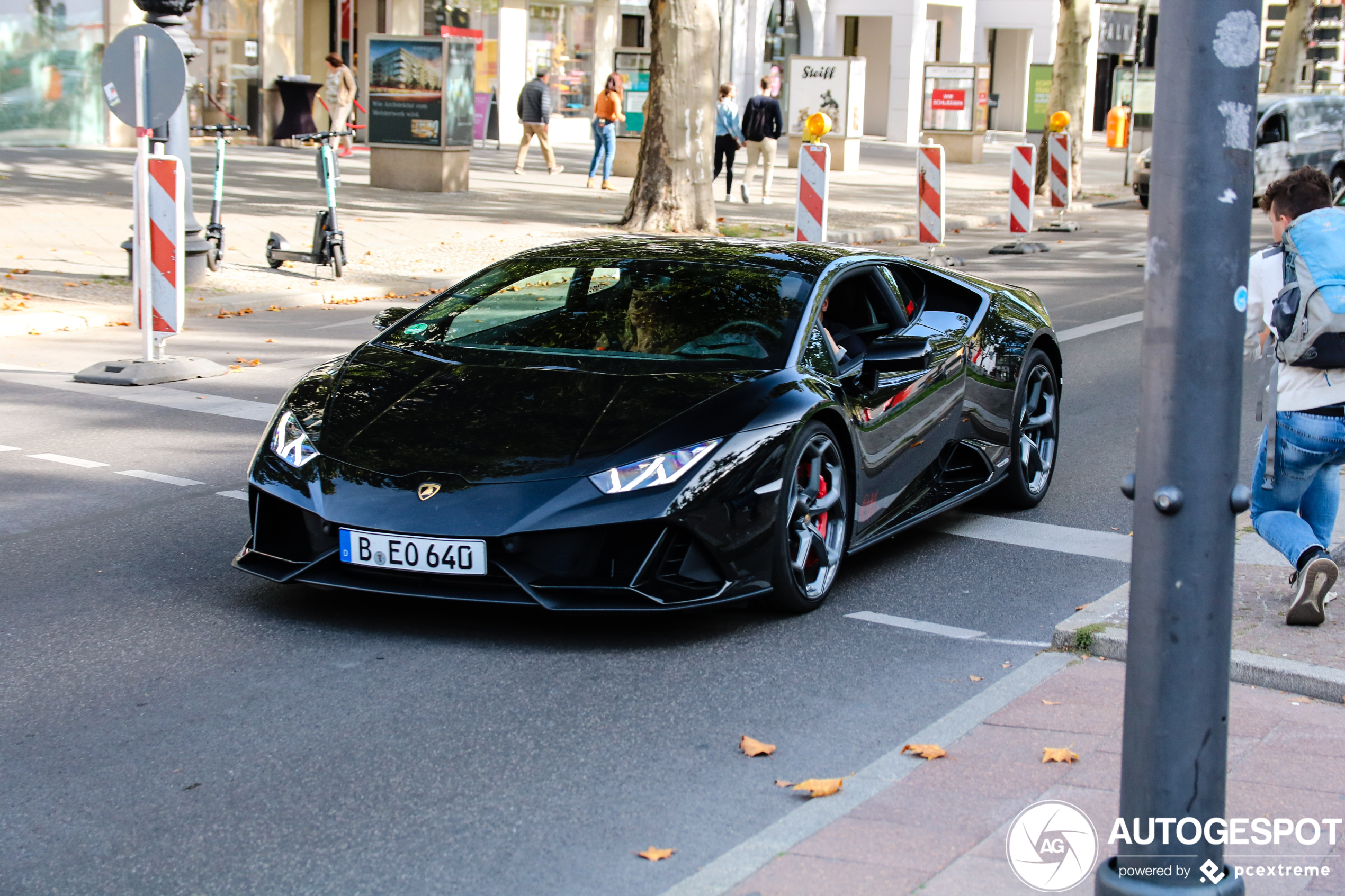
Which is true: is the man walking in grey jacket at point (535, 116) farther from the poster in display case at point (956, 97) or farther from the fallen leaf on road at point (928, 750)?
the fallen leaf on road at point (928, 750)

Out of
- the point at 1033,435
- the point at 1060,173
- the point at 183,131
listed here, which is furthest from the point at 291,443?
the point at 1060,173

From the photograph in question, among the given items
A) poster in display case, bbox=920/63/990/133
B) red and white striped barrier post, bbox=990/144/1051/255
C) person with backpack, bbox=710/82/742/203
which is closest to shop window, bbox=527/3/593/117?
poster in display case, bbox=920/63/990/133

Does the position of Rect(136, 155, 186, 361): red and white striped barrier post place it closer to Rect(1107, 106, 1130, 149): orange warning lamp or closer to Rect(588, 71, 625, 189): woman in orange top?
Rect(588, 71, 625, 189): woman in orange top

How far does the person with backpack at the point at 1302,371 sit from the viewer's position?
16.8 ft

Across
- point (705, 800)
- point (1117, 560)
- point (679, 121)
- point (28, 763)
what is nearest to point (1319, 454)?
point (1117, 560)

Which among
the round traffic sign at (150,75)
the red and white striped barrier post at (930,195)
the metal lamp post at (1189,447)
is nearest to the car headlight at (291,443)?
the metal lamp post at (1189,447)

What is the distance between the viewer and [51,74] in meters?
26.9

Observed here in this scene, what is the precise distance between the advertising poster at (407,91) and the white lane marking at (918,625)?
16.7 meters

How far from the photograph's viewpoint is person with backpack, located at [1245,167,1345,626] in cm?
513

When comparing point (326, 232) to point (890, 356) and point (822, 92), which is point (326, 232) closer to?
point (890, 356)

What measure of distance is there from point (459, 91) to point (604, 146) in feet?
12.8

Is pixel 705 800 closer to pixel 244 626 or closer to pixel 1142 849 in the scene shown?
pixel 1142 849

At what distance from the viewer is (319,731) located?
174 inches

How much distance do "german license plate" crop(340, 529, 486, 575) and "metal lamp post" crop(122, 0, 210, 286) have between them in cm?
735
